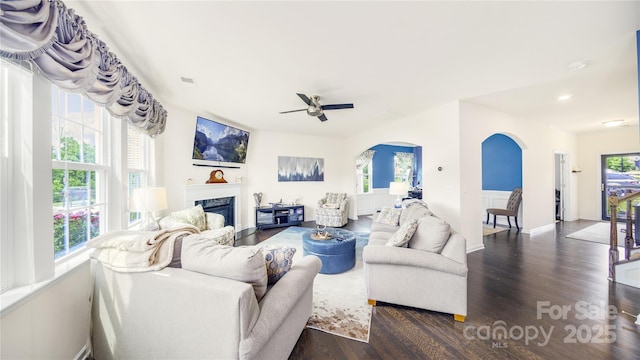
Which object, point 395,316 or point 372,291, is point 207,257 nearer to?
point 372,291

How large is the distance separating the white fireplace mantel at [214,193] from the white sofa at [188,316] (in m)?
2.65

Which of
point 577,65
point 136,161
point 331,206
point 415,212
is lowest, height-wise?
point 331,206

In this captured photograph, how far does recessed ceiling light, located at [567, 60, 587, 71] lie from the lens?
99.3 inches

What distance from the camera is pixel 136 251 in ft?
4.87

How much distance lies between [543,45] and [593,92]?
236 centimetres

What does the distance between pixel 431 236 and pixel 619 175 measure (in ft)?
26.6

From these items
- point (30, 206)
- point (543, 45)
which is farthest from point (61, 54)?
point (543, 45)

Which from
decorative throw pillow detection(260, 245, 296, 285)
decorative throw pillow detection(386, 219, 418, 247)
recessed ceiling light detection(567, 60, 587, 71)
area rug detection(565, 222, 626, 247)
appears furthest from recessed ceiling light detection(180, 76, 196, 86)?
area rug detection(565, 222, 626, 247)

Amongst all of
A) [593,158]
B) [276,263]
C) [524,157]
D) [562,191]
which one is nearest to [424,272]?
[276,263]

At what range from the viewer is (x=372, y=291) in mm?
2320

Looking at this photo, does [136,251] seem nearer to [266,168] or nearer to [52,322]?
[52,322]

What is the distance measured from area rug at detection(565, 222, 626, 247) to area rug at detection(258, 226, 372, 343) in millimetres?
5099

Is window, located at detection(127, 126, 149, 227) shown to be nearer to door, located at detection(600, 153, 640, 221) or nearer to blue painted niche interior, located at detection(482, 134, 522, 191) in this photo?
blue painted niche interior, located at detection(482, 134, 522, 191)

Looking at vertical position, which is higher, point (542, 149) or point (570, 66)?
point (570, 66)
